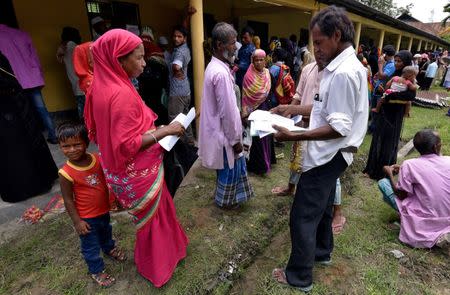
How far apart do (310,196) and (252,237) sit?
1090 millimetres

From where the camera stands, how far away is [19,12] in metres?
4.28

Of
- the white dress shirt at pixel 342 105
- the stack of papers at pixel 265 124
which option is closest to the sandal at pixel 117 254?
the stack of papers at pixel 265 124

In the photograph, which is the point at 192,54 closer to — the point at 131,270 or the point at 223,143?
the point at 223,143

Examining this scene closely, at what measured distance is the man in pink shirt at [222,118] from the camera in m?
2.43

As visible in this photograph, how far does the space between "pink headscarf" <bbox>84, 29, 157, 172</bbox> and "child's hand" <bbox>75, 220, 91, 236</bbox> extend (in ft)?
1.78

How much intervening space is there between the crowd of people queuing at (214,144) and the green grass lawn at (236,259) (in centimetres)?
13

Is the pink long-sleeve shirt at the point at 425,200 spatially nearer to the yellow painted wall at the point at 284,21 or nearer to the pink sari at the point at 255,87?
the pink sari at the point at 255,87

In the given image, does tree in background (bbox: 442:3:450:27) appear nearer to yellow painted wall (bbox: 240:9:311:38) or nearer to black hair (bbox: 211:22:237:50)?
yellow painted wall (bbox: 240:9:311:38)

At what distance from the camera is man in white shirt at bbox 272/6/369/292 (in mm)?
1591

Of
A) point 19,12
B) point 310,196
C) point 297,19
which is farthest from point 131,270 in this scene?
point 297,19

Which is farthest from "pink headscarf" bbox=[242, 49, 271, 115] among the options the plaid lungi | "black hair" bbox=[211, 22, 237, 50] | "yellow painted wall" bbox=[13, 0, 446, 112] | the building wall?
the building wall

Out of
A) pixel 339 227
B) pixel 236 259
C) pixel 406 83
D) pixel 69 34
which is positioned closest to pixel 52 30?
pixel 69 34

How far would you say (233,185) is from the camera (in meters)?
2.97

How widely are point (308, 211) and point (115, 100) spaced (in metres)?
1.37
